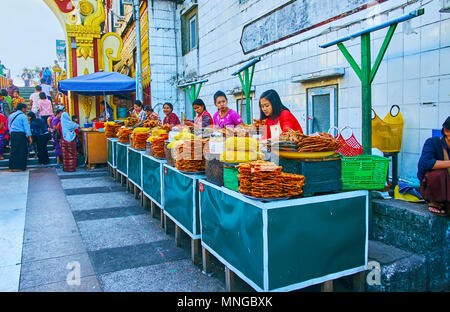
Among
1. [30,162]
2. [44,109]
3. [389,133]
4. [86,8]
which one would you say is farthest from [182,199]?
[86,8]

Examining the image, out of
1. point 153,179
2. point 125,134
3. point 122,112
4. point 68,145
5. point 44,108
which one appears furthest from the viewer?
point 122,112

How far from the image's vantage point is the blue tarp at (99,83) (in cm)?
1172

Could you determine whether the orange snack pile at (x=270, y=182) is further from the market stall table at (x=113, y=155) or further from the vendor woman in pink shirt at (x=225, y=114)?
the market stall table at (x=113, y=155)

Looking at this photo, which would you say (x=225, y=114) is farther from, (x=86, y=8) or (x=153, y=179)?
(x=86, y=8)

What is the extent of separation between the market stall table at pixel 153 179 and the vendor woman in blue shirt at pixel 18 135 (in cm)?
610

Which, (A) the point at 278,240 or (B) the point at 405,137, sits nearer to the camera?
(A) the point at 278,240

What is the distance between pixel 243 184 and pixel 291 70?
4.97 metres

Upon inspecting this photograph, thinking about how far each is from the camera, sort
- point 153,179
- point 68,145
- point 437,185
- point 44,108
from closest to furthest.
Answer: point 437,185
point 153,179
point 68,145
point 44,108

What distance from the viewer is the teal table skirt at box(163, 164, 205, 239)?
14.3 ft

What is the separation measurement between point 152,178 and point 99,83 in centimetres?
723

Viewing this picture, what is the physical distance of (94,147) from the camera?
1174cm

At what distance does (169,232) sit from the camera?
18.3 feet
